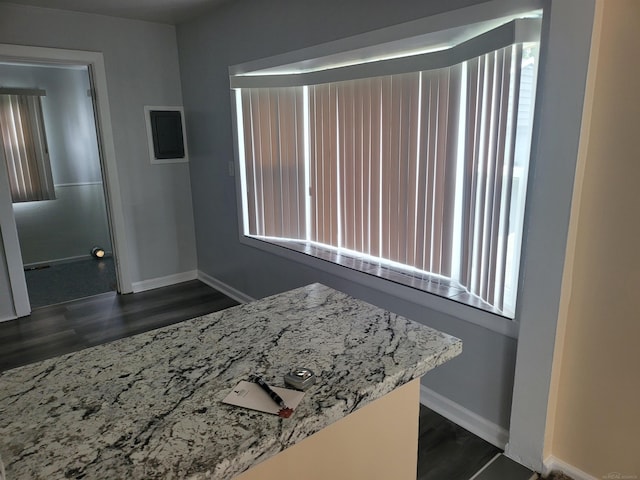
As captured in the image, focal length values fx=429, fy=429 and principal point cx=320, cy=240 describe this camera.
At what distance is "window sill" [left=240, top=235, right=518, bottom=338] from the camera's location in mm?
1992

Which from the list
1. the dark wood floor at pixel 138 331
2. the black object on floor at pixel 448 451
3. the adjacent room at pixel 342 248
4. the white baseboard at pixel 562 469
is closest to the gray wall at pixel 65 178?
the adjacent room at pixel 342 248

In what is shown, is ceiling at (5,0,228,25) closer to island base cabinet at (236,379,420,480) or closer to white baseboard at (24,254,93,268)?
white baseboard at (24,254,93,268)

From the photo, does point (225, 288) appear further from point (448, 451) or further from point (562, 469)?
point (562, 469)

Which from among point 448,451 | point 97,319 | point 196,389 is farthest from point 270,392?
point 97,319

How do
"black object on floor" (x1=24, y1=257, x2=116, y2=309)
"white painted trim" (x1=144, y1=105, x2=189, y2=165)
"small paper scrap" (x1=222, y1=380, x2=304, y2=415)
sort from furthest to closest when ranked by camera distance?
"black object on floor" (x1=24, y1=257, x2=116, y2=309)
"white painted trim" (x1=144, y1=105, x2=189, y2=165)
"small paper scrap" (x1=222, y1=380, x2=304, y2=415)

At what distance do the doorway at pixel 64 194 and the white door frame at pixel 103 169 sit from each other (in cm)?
81

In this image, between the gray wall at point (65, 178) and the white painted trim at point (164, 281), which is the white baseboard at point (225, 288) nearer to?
the white painted trim at point (164, 281)

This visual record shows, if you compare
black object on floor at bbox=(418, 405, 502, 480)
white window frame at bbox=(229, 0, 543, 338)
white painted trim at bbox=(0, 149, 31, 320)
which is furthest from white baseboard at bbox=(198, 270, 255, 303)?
black object on floor at bbox=(418, 405, 502, 480)

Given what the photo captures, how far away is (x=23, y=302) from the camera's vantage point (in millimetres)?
3674

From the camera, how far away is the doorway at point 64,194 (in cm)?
488

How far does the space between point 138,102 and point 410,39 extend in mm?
2796

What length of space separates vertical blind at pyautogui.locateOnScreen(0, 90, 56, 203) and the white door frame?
1.76 meters

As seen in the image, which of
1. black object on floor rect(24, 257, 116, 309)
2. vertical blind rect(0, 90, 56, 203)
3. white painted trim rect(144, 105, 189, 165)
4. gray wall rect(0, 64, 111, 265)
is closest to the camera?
white painted trim rect(144, 105, 189, 165)

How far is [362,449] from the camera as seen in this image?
3.47ft
